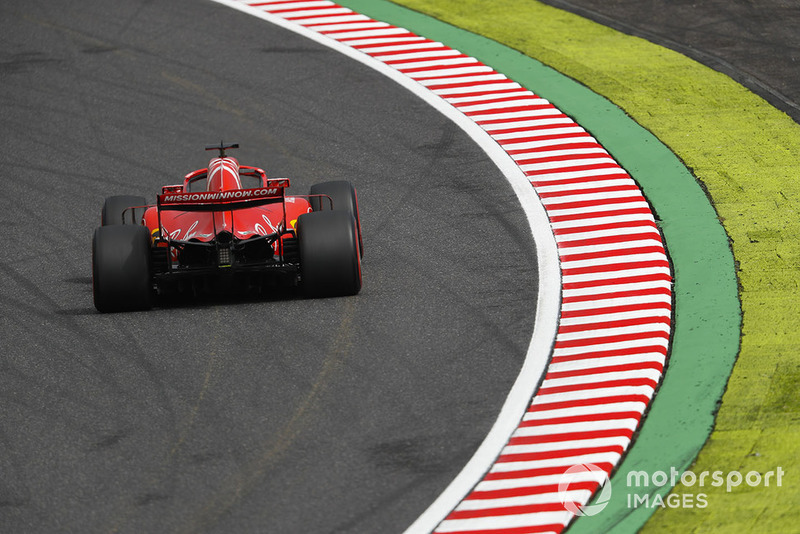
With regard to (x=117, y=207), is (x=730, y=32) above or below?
above

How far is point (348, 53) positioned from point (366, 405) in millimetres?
11621

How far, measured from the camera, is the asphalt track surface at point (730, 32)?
2239 centimetres

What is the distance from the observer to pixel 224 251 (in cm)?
1520

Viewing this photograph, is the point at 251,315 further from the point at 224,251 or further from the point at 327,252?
the point at 327,252

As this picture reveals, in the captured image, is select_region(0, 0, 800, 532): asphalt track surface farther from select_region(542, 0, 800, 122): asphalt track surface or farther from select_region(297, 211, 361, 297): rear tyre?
select_region(297, 211, 361, 297): rear tyre

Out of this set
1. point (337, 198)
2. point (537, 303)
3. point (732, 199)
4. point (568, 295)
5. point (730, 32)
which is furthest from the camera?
point (730, 32)

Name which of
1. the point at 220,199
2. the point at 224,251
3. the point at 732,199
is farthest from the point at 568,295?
the point at 220,199

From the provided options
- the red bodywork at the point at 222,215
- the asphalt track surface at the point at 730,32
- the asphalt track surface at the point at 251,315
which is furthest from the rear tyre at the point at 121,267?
the asphalt track surface at the point at 730,32

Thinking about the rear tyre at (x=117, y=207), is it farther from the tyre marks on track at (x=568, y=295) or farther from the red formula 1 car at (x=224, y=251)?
the tyre marks on track at (x=568, y=295)

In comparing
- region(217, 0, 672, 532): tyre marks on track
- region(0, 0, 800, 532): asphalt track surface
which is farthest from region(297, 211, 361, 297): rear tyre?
region(217, 0, 672, 532): tyre marks on track

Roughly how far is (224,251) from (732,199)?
7.16 m

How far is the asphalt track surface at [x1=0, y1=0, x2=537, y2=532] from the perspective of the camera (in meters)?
12.3

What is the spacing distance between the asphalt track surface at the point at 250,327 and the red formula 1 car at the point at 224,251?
1.06 feet

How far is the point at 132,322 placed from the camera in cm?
1537
